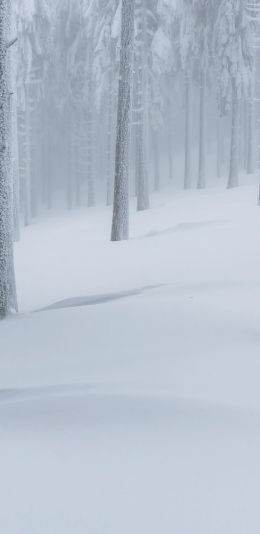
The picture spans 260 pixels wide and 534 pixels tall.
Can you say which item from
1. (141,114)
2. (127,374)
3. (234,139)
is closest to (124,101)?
(141,114)

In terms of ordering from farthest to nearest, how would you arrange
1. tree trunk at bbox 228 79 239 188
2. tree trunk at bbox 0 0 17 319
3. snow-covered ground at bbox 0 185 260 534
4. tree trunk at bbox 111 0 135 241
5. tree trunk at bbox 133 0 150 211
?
tree trunk at bbox 228 79 239 188, tree trunk at bbox 133 0 150 211, tree trunk at bbox 111 0 135 241, tree trunk at bbox 0 0 17 319, snow-covered ground at bbox 0 185 260 534

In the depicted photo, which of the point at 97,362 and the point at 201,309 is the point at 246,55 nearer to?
the point at 201,309

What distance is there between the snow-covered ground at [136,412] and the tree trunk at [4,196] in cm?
51

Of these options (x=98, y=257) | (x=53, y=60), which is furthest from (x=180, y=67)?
(x=98, y=257)

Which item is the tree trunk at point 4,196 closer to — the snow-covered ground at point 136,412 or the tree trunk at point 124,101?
the snow-covered ground at point 136,412

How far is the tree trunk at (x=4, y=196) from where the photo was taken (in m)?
6.71

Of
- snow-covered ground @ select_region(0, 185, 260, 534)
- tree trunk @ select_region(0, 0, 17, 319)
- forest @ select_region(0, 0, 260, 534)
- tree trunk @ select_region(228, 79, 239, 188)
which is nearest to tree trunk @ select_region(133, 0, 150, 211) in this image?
tree trunk @ select_region(228, 79, 239, 188)

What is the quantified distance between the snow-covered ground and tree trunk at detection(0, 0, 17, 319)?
508 millimetres

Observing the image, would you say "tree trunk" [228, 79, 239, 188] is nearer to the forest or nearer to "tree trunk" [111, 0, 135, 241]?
the forest

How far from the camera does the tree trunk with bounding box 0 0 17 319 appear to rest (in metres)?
6.71

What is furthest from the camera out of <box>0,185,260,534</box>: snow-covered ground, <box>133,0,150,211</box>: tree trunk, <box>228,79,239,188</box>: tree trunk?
<box>228,79,239,188</box>: tree trunk

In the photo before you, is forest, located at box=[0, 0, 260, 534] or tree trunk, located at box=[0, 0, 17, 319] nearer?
forest, located at box=[0, 0, 260, 534]

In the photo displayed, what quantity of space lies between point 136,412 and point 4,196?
4099mm

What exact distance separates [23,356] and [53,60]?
30080mm
